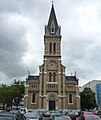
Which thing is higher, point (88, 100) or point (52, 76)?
point (52, 76)

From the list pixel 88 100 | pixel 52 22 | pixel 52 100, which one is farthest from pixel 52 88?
pixel 52 22

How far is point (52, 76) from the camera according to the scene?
67.7 m

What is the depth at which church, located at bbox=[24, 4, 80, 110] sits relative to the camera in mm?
65688

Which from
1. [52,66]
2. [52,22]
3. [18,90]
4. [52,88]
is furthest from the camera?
[18,90]

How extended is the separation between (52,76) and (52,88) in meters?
3.56

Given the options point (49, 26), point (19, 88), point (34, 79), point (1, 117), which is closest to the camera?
point (1, 117)

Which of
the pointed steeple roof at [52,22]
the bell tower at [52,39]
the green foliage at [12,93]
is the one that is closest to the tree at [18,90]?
the green foliage at [12,93]

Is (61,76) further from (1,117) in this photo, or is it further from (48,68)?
(1,117)

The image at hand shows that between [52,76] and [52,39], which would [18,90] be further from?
[52,39]

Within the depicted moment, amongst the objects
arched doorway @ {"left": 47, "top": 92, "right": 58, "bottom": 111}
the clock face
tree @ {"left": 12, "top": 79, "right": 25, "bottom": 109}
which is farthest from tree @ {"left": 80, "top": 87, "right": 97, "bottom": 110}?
tree @ {"left": 12, "top": 79, "right": 25, "bottom": 109}

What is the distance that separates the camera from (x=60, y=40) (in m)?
71.7

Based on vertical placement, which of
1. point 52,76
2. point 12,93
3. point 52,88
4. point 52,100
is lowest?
point 52,100

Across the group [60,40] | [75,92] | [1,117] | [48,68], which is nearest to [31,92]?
[48,68]

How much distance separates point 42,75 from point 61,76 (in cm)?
563
